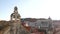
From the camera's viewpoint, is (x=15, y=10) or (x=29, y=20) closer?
(x=15, y=10)

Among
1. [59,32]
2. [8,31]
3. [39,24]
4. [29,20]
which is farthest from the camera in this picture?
[29,20]

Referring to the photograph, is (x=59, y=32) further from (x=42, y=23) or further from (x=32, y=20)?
(x=32, y=20)

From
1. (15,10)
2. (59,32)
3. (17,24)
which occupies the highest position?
(15,10)

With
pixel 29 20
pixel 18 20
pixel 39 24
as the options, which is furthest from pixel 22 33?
pixel 29 20

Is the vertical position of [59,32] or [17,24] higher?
[17,24]

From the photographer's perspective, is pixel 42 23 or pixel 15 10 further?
pixel 42 23

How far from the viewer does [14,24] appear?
23266mm

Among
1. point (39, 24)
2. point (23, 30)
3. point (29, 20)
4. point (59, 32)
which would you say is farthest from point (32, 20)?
point (23, 30)

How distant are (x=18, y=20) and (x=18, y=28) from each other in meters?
1.21

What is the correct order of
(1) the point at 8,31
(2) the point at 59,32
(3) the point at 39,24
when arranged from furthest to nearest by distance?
(3) the point at 39,24, (2) the point at 59,32, (1) the point at 8,31

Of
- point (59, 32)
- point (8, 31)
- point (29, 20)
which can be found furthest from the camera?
point (29, 20)

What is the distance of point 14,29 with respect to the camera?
914 inches

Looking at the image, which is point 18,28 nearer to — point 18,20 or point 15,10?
point 18,20

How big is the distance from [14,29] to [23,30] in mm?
1470
